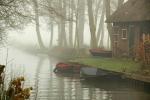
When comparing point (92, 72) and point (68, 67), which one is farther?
point (68, 67)

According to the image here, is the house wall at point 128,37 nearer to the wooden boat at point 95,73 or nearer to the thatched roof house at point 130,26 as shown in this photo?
the thatched roof house at point 130,26

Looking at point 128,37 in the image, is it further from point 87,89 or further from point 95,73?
point 87,89

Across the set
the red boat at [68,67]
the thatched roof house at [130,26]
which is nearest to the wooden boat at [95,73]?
the red boat at [68,67]

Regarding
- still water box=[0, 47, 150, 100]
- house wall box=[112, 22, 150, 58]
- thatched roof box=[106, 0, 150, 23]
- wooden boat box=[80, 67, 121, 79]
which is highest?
thatched roof box=[106, 0, 150, 23]

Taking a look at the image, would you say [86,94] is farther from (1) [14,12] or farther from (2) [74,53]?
(2) [74,53]

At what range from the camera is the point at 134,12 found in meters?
34.7

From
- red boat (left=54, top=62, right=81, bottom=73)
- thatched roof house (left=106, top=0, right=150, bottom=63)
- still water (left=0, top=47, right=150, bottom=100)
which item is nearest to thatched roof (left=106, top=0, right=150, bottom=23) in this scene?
thatched roof house (left=106, top=0, right=150, bottom=63)

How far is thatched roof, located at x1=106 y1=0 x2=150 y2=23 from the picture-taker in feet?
109

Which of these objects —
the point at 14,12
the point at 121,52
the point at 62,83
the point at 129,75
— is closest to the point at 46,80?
the point at 62,83

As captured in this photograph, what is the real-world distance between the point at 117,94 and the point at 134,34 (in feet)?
47.1

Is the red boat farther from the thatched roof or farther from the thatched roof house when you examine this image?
the thatched roof

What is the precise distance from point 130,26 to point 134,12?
1.37 meters

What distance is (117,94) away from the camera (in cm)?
2177

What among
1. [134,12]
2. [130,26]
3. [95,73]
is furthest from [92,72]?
[134,12]
